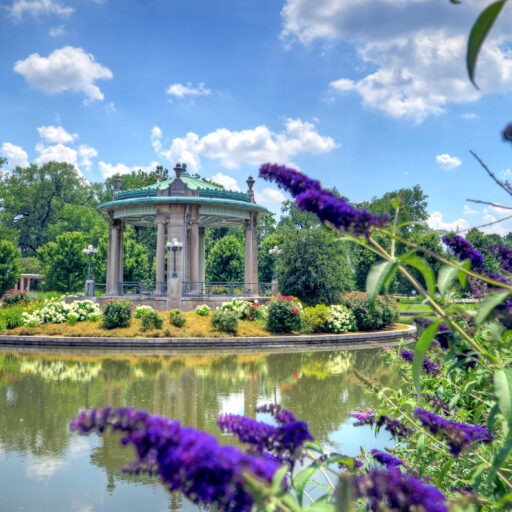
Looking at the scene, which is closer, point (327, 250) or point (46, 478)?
point (46, 478)

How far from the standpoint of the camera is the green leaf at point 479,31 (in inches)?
45.8

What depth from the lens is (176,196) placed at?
84.3 ft

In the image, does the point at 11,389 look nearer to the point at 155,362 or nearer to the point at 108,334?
the point at 155,362

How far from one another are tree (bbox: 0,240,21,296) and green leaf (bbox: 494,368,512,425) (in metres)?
45.1

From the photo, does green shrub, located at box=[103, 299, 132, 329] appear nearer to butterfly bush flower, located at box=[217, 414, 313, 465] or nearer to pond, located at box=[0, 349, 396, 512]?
pond, located at box=[0, 349, 396, 512]

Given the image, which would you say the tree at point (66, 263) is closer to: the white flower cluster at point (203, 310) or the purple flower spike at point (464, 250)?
the white flower cluster at point (203, 310)

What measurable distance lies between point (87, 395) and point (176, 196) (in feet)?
55.8

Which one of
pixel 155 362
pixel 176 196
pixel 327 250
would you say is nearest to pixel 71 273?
pixel 176 196

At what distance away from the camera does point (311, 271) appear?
27922 millimetres

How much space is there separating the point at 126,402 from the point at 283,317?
12157mm

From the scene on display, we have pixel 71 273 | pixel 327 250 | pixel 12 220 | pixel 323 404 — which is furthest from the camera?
pixel 12 220

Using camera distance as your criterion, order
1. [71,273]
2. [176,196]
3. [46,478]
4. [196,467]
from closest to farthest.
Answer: [196,467]
[46,478]
[176,196]
[71,273]

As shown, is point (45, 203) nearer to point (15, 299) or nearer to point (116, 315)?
point (15, 299)

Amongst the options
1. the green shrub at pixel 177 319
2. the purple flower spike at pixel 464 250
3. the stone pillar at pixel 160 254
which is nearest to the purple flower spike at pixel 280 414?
the purple flower spike at pixel 464 250
